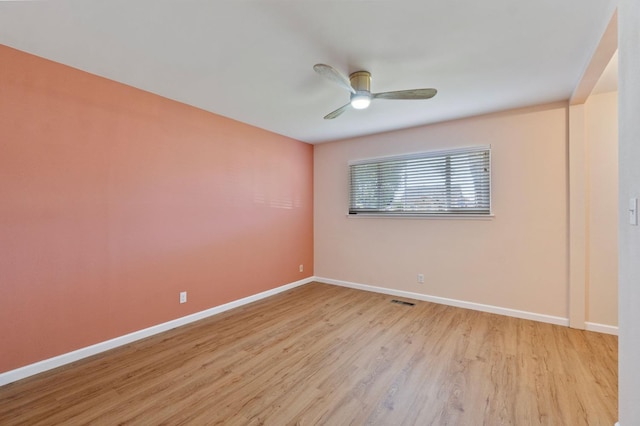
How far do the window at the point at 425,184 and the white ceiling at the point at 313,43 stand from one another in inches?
34.7

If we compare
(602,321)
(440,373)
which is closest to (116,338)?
(440,373)

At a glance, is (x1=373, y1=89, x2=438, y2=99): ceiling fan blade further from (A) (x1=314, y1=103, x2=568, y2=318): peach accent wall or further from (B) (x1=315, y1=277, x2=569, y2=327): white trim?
(B) (x1=315, y1=277, x2=569, y2=327): white trim

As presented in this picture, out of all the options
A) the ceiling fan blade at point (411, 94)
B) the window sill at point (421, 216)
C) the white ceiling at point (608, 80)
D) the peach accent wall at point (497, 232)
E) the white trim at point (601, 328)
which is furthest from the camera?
the window sill at point (421, 216)

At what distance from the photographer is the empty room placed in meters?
1.75

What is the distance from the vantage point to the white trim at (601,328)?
111 inches

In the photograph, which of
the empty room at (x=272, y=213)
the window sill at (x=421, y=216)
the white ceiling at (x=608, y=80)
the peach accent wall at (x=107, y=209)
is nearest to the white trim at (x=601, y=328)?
the empty room at (x=272, y=213)

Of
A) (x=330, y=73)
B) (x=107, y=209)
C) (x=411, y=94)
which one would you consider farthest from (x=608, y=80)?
(x=107, y=209)

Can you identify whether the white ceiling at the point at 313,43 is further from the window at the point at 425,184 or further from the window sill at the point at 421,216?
the window sill at the point at 421,216

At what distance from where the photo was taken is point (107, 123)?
2.56m

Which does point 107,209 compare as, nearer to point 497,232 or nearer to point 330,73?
point 330,73

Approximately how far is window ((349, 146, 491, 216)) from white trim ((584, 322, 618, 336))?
150 cm

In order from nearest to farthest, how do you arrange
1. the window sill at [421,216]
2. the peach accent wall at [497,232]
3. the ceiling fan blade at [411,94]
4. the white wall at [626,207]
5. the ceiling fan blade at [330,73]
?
the white wall at [626,207] < the ceiling fan blade at [330,73] < the ceiling fan blade at [411,94] < the peach accent wall at [497,232] < the window sill at [421,216]

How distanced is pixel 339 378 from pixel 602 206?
3.23 m

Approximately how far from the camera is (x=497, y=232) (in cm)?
341
